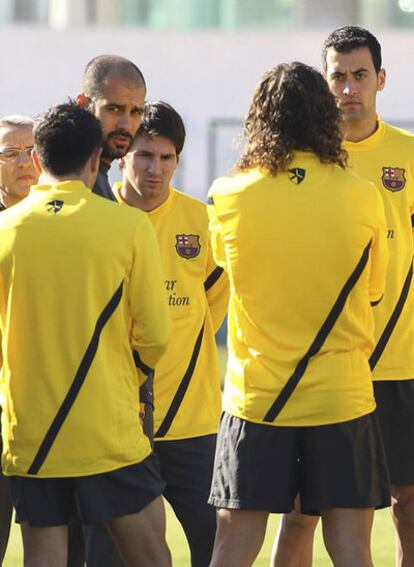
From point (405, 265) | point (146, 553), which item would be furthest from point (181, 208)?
point (146, 553)

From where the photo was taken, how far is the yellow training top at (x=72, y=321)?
157 inches

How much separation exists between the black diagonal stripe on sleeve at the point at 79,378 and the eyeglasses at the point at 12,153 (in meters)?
1.52

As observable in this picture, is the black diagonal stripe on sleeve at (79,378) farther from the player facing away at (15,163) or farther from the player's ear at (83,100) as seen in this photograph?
the player facing away at (15,163)

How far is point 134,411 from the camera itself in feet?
13.6

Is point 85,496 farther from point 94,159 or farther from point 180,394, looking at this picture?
point 180,394

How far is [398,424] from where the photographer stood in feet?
16.6

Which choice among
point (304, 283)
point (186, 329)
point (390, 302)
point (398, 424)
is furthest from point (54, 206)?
point (398, 424)

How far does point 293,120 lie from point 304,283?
0.51 meters

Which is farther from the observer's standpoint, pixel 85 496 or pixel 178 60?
pixel 178 60

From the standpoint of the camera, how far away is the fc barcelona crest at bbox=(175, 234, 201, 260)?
17.2 feet

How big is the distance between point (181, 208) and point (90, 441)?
4.90ft

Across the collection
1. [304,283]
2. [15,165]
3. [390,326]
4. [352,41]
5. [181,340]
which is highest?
[352,41]

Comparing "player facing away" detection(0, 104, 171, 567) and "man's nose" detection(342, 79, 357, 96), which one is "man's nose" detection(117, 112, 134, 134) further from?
"man's nose" detection(342, 79, 357, 96)

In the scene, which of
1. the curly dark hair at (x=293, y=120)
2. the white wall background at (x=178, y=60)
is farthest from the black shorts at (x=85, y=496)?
the white wall background at (x=178, y=60)
